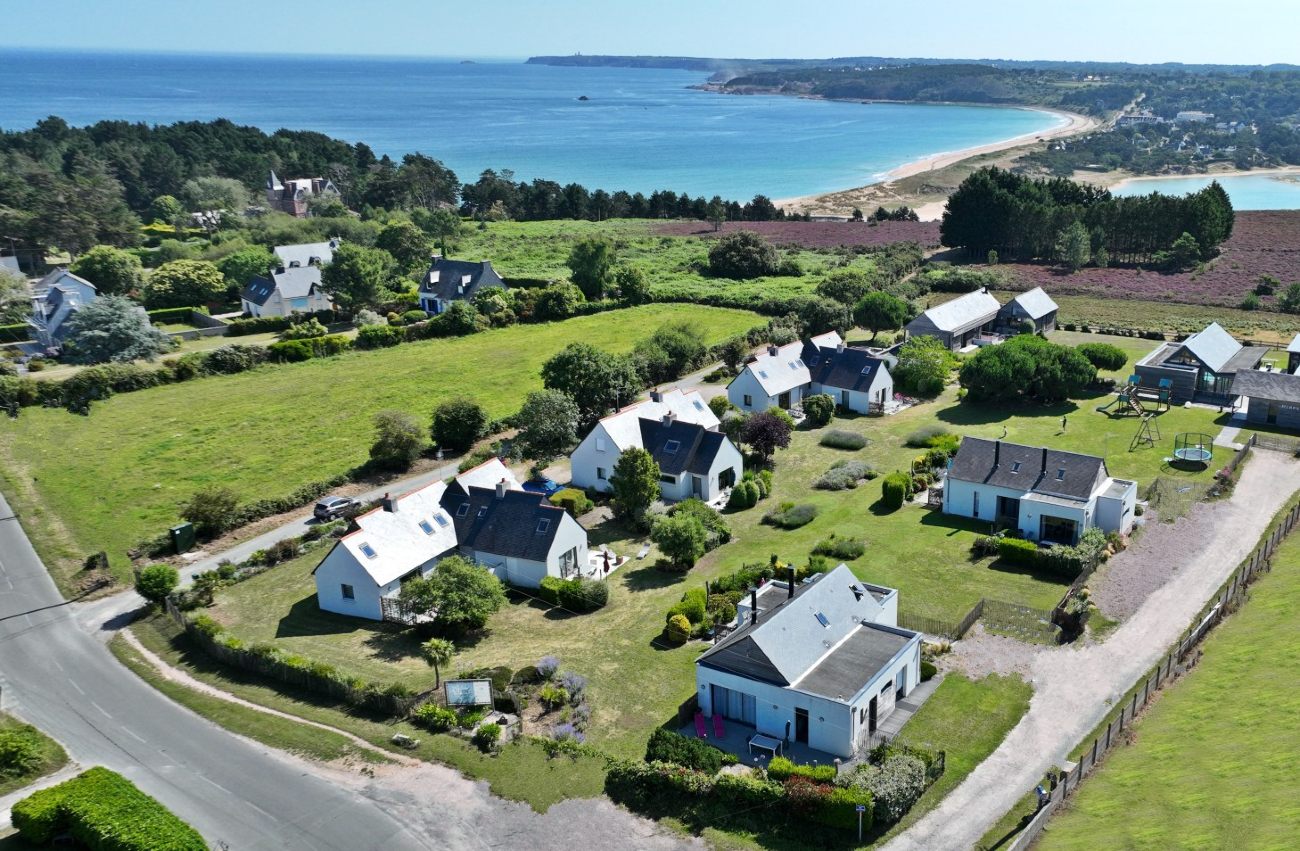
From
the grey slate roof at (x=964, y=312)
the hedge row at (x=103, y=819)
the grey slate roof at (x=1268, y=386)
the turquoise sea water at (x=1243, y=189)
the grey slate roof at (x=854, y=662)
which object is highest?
the turquoise sea water at (x=1243, y=189)

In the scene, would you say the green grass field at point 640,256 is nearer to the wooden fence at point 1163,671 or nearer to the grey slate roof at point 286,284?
the grey slate roof at point 286,284

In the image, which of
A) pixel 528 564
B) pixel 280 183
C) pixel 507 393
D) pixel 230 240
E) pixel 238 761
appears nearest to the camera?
pixel 238 761

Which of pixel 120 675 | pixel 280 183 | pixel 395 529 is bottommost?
pixel 120 675

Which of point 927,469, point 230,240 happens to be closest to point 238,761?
point 927,469

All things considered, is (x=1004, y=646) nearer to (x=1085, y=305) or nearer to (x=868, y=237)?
(x=1085, y=305)

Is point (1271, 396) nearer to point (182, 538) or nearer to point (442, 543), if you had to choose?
point (442, 543)

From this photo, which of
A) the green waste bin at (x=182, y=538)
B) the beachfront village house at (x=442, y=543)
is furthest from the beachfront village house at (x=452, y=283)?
the beachfront village house at (x=442, y=543)
